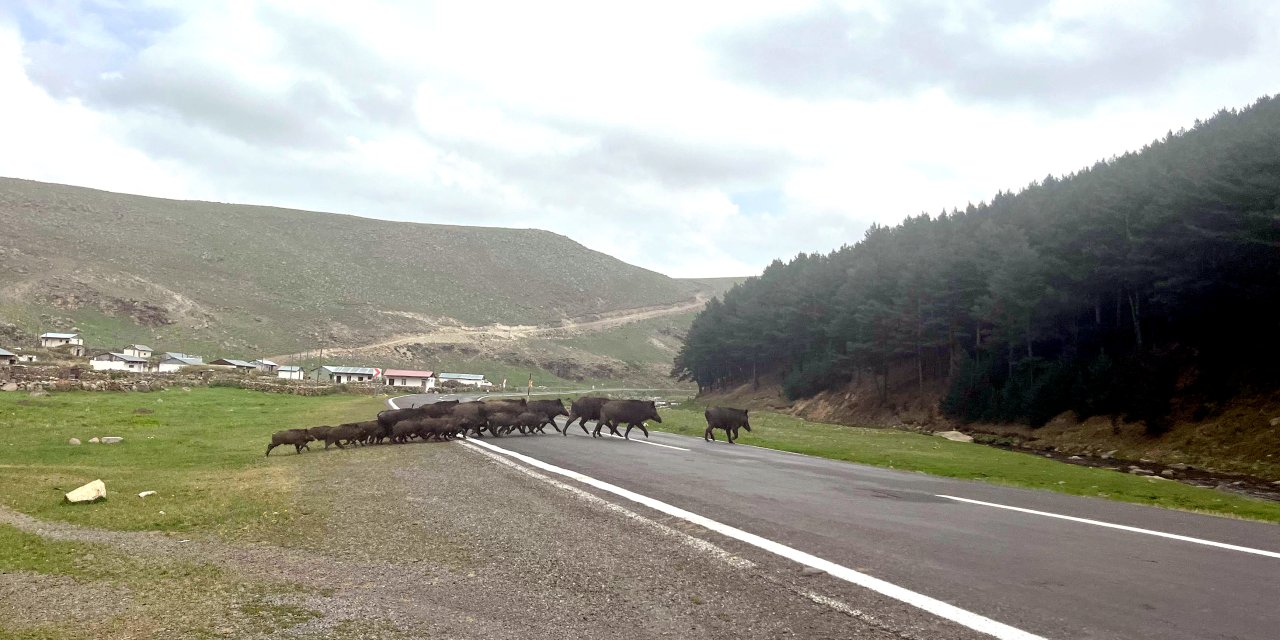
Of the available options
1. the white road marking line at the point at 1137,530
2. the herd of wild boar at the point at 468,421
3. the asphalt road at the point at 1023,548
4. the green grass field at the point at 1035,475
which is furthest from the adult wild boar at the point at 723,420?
the white road marking line at the point at 1137,530

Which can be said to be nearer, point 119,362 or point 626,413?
point 626,413

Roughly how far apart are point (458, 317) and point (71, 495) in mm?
150456

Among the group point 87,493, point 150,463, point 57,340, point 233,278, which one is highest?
point 233,278

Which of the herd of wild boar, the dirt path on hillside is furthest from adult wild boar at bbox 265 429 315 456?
the dirt path on hillside

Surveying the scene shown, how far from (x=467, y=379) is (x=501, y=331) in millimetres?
38848

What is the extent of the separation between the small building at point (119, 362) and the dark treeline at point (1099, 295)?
75462 mm

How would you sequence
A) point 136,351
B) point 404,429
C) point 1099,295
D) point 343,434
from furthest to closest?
point 136,351 → point 1099,295 → point 404,429 → point 343,434

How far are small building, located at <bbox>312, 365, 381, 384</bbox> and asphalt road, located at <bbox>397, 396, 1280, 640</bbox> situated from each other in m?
95.8

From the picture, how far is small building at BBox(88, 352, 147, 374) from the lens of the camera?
79.2m

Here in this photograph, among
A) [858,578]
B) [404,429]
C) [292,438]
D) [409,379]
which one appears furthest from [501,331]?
[858,578]

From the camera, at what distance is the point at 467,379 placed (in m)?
116

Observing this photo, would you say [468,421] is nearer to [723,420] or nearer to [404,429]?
[404,429]

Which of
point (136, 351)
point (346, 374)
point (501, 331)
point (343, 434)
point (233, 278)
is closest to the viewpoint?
point (343, 434)

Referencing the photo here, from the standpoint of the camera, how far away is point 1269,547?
25.2 feet
